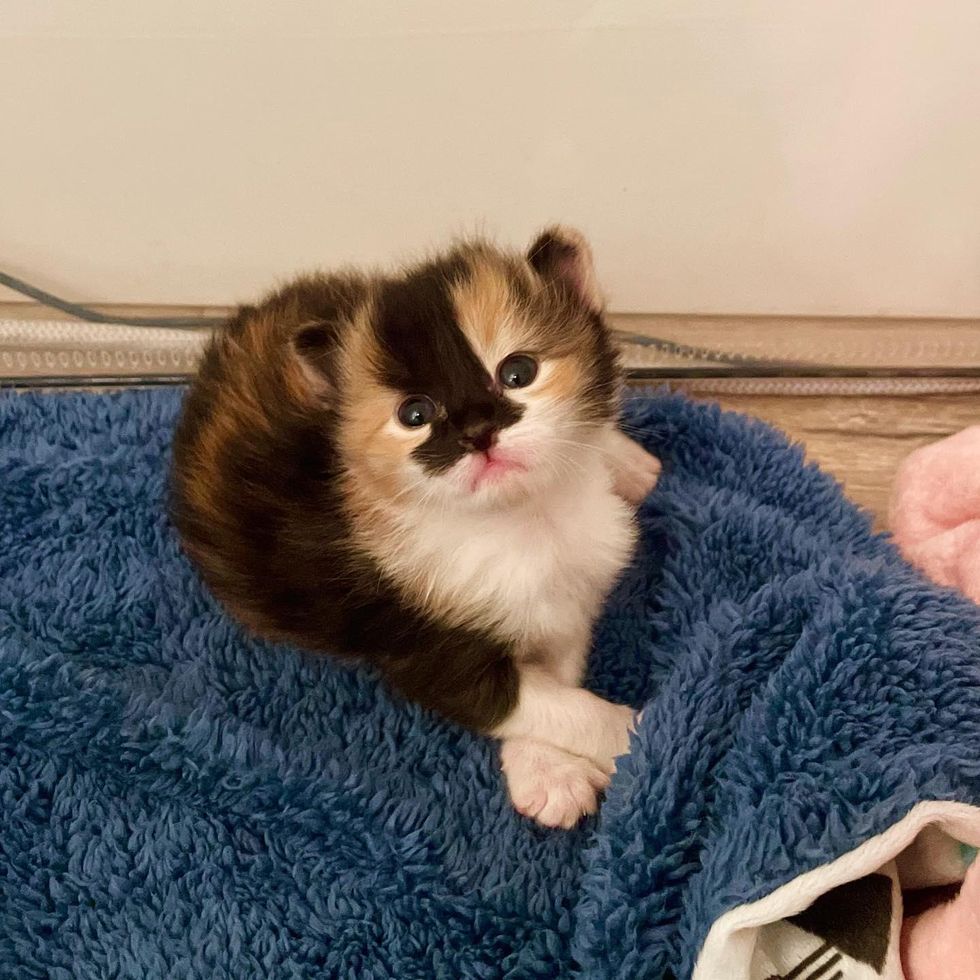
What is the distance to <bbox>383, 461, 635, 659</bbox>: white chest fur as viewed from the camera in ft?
3.22

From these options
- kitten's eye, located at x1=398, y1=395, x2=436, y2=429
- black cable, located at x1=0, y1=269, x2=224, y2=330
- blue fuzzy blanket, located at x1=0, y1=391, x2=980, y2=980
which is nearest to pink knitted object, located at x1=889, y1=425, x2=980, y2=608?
blue fuzzy blanket, located at x1=0, y1=391, x2=980, y2=980

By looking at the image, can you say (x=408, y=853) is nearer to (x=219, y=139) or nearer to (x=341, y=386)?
(x=341, y=386)

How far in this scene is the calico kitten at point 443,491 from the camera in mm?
872

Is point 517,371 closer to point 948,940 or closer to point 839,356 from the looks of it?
point 948,940

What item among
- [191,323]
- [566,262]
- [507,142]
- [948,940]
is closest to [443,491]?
[566,262]

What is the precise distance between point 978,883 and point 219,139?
1.34 m

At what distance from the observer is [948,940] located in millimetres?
813

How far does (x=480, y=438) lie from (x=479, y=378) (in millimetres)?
69

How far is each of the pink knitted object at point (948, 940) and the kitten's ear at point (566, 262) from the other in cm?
65

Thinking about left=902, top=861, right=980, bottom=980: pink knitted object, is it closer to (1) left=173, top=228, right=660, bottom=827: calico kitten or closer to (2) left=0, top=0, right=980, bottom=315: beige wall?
(1) left=173, top=228, right=660, bottom=827: calico kitten

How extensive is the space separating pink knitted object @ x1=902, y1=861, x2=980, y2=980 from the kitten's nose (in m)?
0.56

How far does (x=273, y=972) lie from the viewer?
952mm

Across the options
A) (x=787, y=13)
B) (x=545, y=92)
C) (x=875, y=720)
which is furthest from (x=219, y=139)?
(x=875, y=720)

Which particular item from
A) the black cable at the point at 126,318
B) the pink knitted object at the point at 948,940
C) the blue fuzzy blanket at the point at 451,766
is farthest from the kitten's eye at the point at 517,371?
the black cable at the point at 126,318
